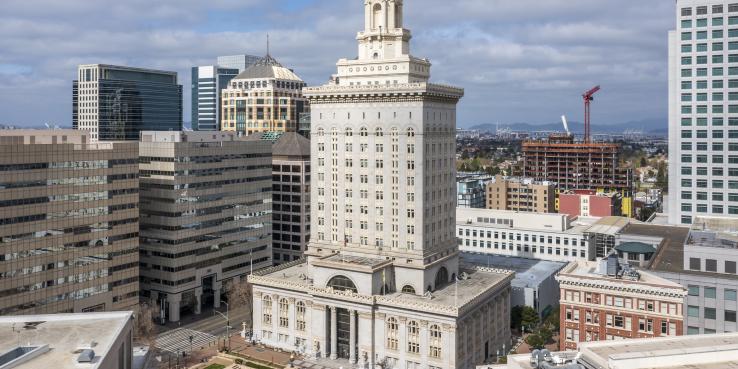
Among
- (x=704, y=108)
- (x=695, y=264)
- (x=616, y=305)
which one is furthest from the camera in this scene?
(x=704, y=108)

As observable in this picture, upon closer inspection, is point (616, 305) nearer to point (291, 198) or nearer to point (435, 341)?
point (435, 341)

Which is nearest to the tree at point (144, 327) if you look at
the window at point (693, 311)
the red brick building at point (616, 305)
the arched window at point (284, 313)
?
the arched window at point (284, 313)

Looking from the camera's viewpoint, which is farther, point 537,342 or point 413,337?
point 537,342

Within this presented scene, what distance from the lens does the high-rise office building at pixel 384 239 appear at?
124 meters

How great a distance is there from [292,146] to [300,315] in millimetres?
70524

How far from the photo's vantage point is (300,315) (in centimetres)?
13488

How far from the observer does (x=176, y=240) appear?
487ft

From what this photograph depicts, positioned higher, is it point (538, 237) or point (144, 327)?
point (538, 237)

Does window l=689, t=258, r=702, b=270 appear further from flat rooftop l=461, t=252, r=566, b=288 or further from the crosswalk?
the crosswalk

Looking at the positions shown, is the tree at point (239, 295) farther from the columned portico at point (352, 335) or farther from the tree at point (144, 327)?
the columned portico at point (352, 335)

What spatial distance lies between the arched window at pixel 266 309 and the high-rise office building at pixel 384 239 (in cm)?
21

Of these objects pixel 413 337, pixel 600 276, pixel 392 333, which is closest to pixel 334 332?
pixel 392 333

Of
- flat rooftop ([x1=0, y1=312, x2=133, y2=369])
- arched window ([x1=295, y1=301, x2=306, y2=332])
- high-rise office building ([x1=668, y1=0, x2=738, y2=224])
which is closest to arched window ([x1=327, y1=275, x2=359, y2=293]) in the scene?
arched window ([x1=295, y1=301, x2=306, y2=332])

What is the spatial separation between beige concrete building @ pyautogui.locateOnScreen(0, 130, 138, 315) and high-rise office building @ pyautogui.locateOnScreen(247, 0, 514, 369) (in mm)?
29902
